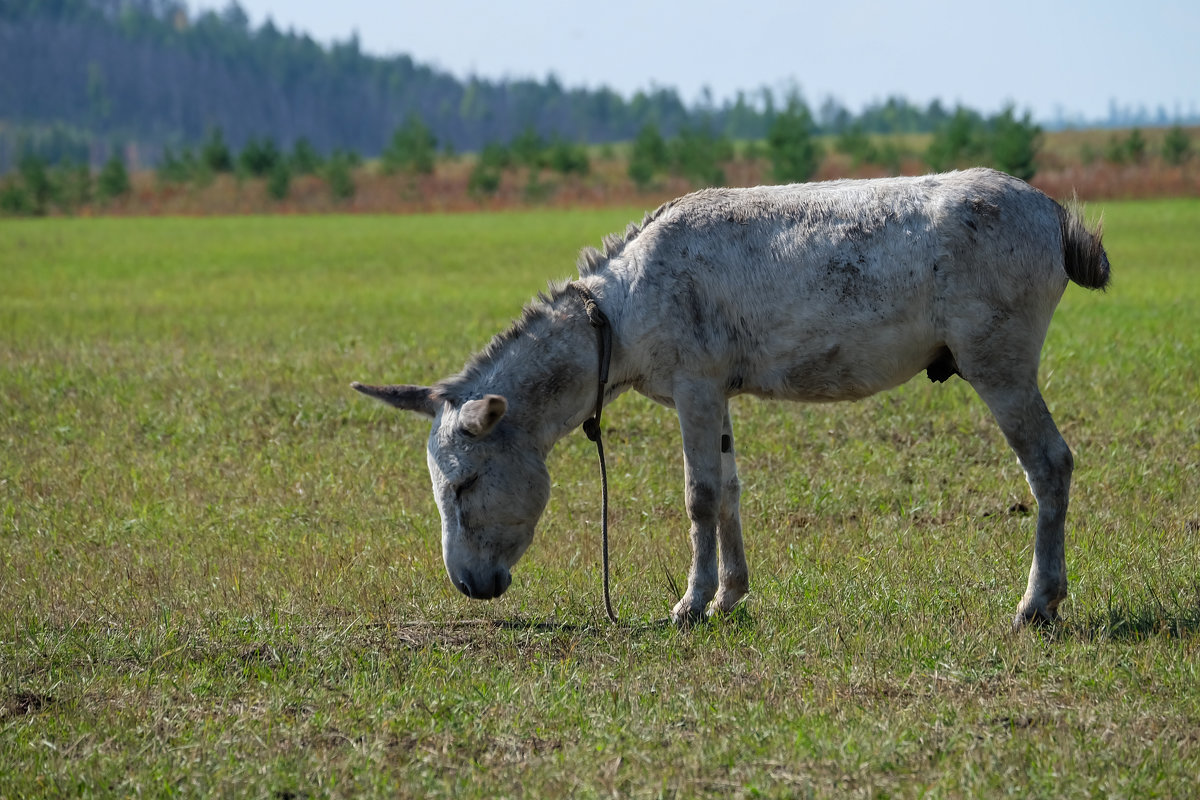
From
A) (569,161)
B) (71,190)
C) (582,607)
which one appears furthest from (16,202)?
(582,607)

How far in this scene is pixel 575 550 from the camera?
26.7 ft

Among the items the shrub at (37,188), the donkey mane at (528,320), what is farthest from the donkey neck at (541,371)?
the shrub at (37,188)

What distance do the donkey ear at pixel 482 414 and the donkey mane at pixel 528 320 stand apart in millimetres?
360

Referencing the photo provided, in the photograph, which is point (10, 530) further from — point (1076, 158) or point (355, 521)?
point (1076, 158)

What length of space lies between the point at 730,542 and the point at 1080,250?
2440mm

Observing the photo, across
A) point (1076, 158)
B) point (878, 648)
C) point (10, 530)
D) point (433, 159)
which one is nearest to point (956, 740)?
point (878, 648)

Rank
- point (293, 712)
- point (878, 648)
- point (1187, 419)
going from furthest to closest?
point (1187, 419), point (878, 648), point (293, 712)

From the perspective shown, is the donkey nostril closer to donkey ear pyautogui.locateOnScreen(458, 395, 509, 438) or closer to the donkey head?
the donkey head

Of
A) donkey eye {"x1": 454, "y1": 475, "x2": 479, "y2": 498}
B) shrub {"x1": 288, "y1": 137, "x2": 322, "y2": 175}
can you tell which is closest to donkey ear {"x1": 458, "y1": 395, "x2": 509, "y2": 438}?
donkey eye {"x1": 454, "y1": 475, "x2": 479, "y2": 498}

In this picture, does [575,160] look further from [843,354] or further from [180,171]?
[843,354]

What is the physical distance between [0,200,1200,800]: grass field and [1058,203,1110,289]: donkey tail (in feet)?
5.72

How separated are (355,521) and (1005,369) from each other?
491cm

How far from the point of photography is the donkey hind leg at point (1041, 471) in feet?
20.0

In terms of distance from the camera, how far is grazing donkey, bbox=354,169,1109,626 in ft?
20.1
